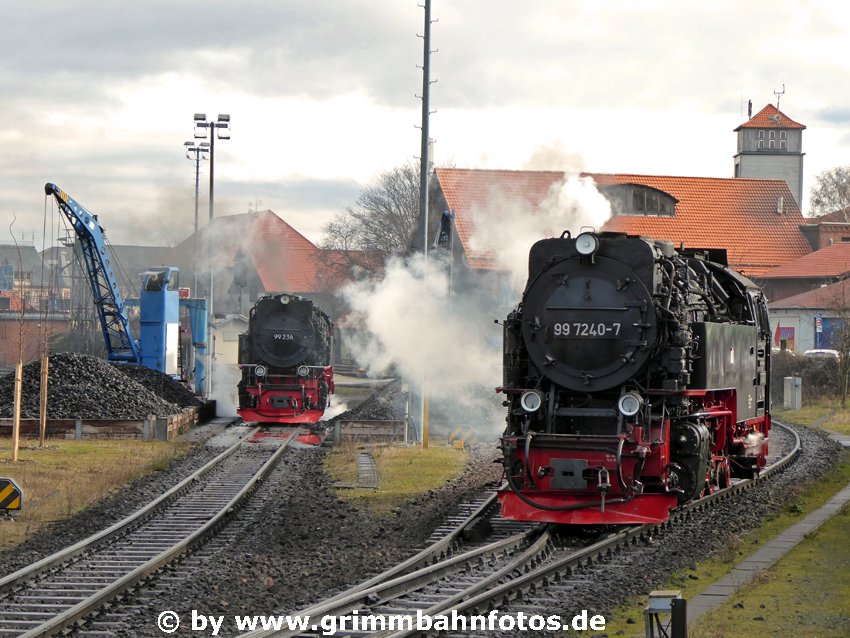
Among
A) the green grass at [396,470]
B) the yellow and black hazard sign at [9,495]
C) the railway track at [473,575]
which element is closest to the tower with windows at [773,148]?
the green grass at [396,470]

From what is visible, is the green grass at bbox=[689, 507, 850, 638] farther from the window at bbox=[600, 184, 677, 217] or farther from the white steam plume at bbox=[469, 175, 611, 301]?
the window at bbox=[600, 184, 677, 217]

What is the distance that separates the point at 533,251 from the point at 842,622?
21.4ft

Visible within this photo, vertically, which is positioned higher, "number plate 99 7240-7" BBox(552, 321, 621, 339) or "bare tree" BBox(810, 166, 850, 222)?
"bare tree" BBox(810, 166, 850, 222)

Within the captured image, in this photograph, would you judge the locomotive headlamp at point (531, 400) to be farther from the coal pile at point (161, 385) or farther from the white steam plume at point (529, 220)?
the coal pile at point (161, 385)

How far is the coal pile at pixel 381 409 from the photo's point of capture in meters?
29.3

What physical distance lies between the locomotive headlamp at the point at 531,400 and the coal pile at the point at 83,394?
1656 cm

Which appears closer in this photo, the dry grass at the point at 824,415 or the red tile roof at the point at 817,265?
the dry grass at the point at 824,415

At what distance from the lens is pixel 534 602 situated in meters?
10.2

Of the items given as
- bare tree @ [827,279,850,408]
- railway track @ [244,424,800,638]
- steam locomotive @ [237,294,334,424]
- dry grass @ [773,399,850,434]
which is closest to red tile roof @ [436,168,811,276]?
bare tree @ [827,279,850,408]

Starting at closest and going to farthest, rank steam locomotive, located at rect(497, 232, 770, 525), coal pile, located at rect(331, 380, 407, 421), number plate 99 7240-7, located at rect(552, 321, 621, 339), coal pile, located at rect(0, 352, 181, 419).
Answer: steam locomotive, located at rect(497, 232, 770, 525) < number plate 99 7240-7, located at rect(552, 321, 621, 339) < coal pile, located at rect(0, 352, 181, 419) < coal pile, located at rect(331, 380, 407, 421)

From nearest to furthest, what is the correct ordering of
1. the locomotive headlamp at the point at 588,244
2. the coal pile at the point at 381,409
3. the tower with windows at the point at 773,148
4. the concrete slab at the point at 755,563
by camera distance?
the concrete slab at the point at 755,563 < the locomotive headlamp at the point at 588,244 < the coal pile at the point at 381,409 < the tower with windows at the point at 773,148

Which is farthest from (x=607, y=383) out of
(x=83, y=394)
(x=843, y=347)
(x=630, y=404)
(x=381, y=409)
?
(x=843, y=347)

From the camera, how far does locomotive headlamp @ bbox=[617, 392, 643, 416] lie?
1344cm

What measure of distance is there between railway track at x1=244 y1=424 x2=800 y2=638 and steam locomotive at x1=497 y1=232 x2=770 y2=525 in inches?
17.3
